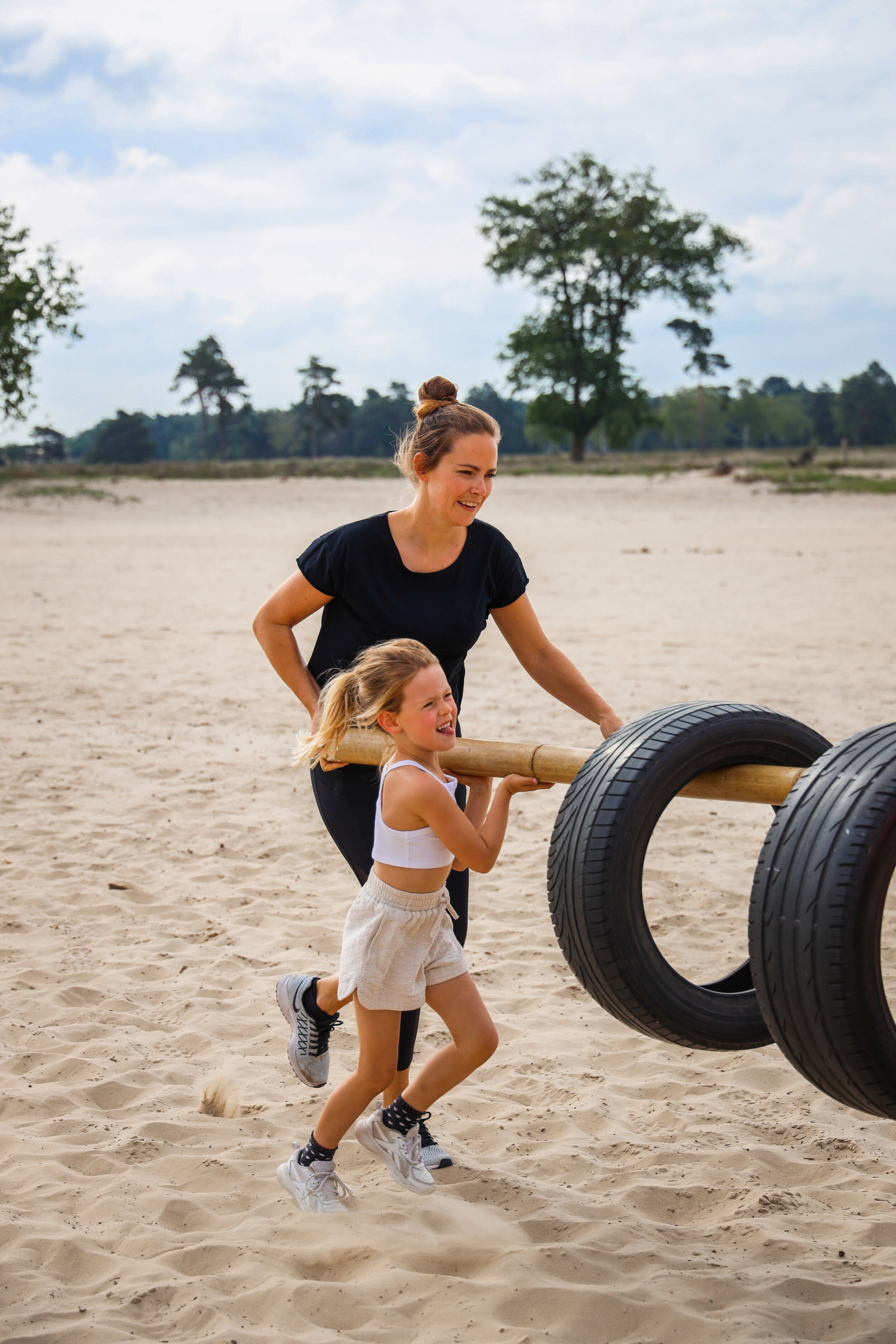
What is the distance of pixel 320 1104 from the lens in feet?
11.8

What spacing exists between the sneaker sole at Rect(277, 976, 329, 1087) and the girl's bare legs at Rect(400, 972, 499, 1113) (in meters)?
0.53

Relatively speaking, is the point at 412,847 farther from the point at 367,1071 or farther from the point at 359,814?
the point at 367,1071

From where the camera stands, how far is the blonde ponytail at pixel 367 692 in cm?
262

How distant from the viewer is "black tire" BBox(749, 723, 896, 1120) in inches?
Answer: 88.0

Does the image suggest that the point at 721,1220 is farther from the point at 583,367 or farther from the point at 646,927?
the point at 583,367

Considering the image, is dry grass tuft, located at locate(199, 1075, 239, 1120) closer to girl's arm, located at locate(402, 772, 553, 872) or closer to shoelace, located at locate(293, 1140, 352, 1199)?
shoelace, located at locate(293, 1140, 352, 1199)

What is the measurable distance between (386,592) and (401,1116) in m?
1.35

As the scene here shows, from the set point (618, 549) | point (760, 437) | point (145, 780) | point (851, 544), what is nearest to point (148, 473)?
point (618, 549)

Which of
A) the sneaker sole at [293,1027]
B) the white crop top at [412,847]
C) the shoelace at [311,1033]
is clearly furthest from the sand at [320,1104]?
the white crop top at [412,847]

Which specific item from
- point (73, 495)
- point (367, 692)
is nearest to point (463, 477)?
point (367, 692)

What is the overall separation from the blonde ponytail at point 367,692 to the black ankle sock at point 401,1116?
88 centimetres

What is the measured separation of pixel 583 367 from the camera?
167 feet

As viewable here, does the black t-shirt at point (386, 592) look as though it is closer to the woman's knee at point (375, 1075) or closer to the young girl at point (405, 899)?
the young girl at point (405, 899)

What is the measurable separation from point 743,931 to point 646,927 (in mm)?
2481
